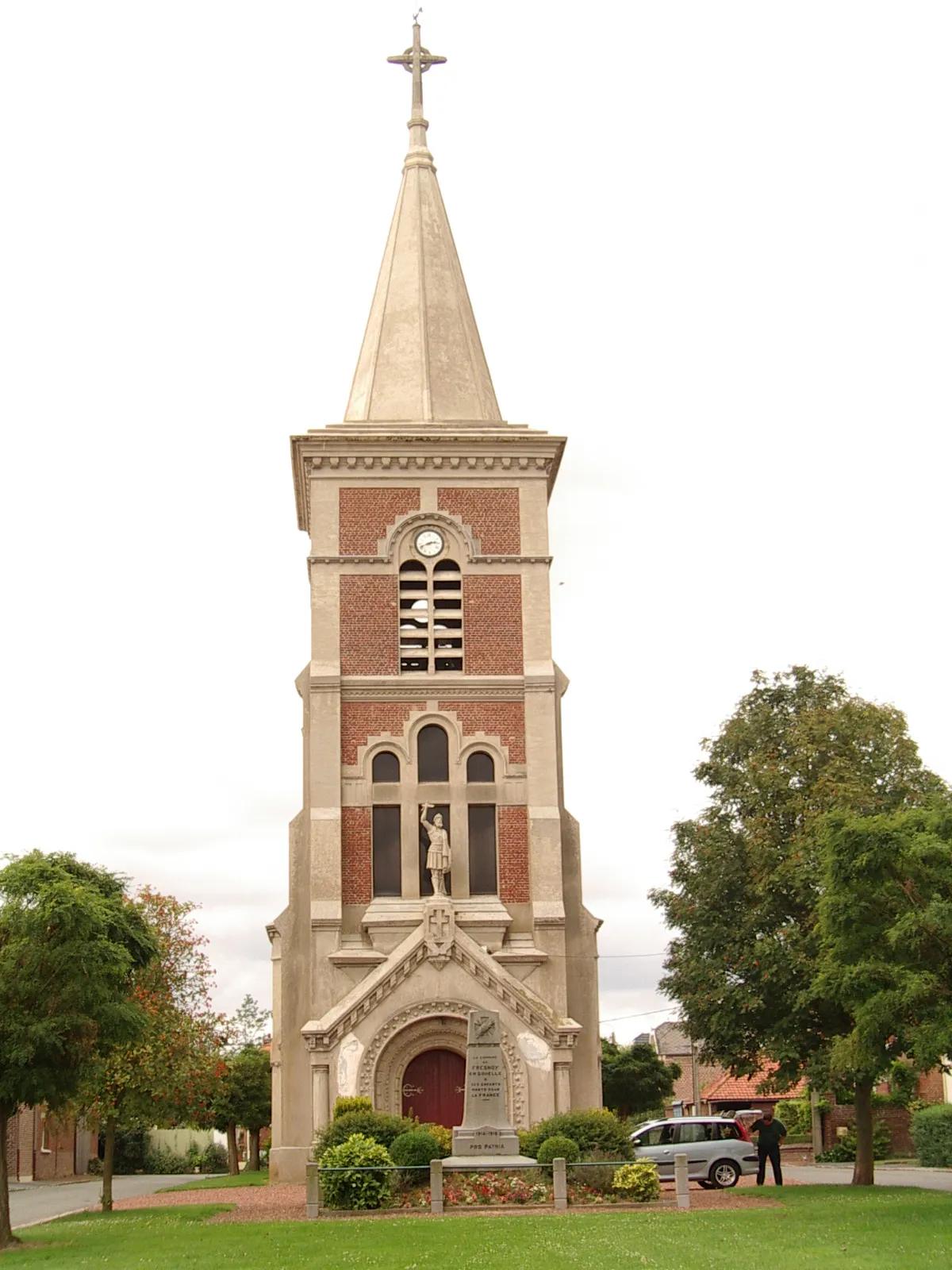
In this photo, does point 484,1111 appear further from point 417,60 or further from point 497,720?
point 417,60

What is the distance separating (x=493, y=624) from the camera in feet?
142

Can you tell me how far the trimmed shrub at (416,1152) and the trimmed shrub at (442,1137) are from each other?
0.59 metres

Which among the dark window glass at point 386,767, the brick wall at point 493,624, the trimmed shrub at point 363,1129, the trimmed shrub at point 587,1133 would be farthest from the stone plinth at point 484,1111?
the brick wall at point 493,624

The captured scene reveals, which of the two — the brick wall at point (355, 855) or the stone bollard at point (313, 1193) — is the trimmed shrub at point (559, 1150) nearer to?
the stone bollard at point (313, 1193)

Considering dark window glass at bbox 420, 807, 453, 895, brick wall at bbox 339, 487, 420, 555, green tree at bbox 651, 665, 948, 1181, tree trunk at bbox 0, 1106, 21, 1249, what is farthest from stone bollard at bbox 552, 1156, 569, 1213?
brick wall at bbox 339, 487, 420, 555

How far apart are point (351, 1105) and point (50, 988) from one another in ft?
35.6

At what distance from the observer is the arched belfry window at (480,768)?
42.2 metres

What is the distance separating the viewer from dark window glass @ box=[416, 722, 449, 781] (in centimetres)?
4206

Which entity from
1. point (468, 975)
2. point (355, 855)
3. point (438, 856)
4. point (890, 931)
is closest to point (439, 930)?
point (468, 975)

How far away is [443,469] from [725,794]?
1253cm

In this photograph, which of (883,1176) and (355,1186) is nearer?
(355,1186)

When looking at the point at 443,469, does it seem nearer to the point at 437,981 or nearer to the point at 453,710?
the point at 453,710

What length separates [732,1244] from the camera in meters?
21.5

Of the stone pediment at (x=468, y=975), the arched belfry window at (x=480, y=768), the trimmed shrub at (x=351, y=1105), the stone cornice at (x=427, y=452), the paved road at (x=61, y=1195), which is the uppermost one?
the stone cornice at (x=427, y=452)
